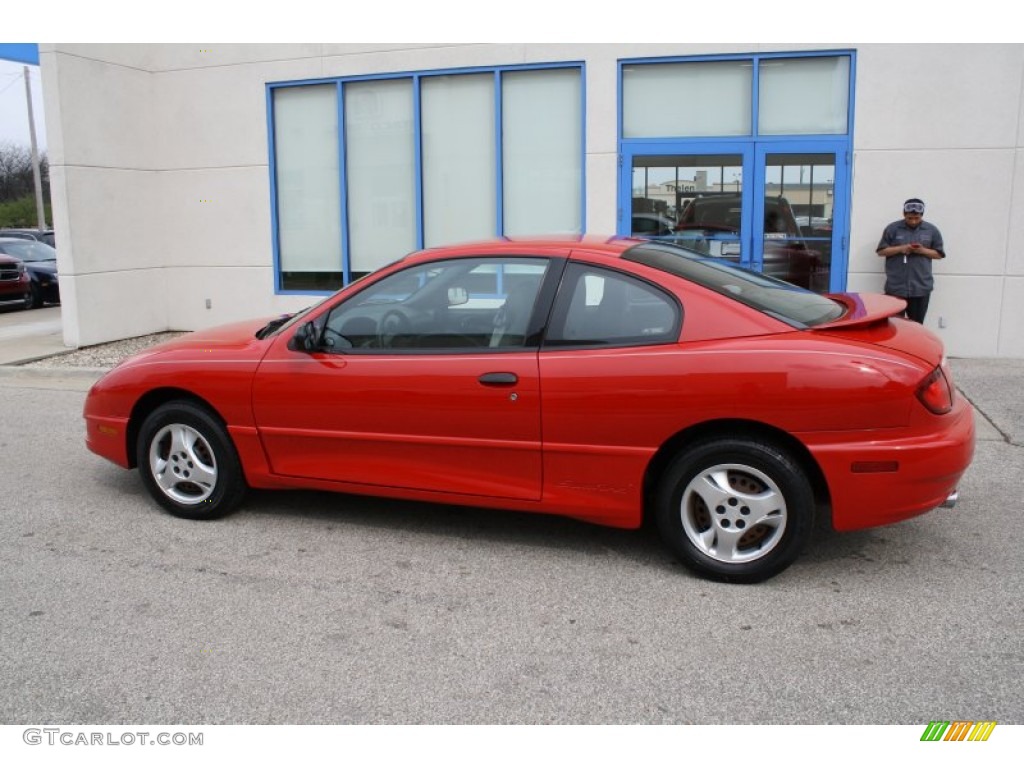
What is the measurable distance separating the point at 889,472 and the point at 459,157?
828 cm

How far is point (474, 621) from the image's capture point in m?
3.93

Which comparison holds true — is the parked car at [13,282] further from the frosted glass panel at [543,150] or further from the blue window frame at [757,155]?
the blue window frame at [757,155]

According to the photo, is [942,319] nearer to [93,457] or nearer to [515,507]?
[515,507]

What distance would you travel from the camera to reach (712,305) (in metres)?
4.26

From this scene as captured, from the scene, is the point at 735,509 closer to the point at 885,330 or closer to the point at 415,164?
the point at 885,330

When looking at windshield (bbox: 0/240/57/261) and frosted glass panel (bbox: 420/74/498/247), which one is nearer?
frosted glass panel (bbox: 420/74/498/247)

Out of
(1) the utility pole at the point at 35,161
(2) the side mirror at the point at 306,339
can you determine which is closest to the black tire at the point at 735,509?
(2) the side mirror at the point at 306,339

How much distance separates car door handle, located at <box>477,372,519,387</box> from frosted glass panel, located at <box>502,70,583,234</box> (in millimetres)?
6516

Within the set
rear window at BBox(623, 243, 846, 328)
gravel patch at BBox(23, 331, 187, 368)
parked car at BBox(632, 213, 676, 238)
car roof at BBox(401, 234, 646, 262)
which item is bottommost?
→ gravel patch at BBox(23, 331, 187, 368)

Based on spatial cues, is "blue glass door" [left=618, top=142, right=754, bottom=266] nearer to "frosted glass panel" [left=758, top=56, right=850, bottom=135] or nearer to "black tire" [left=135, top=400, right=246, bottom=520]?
"frosted glass panel" [left=758, top=56, right=850, bottom=135]

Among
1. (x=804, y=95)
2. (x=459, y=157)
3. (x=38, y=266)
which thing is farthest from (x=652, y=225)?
(x=38, y=266)

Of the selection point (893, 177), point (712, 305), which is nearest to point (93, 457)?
point (712, 305)

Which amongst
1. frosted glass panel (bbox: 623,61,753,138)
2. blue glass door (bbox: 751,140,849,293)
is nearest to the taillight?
blue glass door (bbox: 751,140,849,293)

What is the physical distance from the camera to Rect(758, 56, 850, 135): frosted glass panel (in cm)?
979
